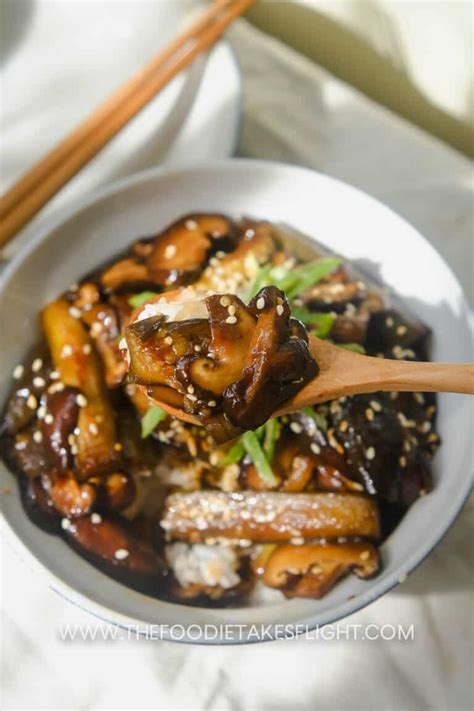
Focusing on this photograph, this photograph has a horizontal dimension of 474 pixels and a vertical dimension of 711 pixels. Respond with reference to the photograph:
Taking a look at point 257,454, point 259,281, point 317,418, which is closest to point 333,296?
point 259,281

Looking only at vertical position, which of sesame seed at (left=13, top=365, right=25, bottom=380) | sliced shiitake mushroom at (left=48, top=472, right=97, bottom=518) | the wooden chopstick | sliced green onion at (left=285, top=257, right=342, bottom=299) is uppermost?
the wooden chopstick

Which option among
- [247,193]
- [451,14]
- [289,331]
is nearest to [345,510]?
[289,331]

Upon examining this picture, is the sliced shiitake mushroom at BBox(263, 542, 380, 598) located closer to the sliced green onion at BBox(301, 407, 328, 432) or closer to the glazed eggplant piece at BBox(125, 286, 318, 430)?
the sliced green onion at BBox(301, 407, 328, 432)

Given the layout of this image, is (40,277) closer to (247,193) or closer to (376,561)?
(247,193)

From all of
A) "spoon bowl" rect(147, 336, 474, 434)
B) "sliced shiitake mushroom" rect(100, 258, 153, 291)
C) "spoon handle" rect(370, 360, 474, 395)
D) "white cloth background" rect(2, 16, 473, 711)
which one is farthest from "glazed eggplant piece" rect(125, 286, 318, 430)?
"white cloth background" rect(2, 16, 473, 711)

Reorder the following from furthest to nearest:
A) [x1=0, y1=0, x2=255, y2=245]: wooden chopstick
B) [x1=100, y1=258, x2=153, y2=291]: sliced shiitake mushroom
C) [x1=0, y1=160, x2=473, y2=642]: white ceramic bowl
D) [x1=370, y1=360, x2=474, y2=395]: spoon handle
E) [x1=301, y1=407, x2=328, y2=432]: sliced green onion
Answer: [x1=0, y1=0, x2=255, y2=245]: wooden chopstick < [x1=100, y1=258, x2=153, y2=291]: sliced shiitake mushroom < [x1=301, y1=407, x2=328, y2=432]: sliced green onion < [x1=0, y1=160, x2=473, y2=642]: white ceramic bowl < [x1=370, y1=360, x2=474, y2=395]: spoon handle

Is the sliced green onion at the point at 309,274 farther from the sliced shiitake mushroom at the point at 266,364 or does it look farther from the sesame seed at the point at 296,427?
the sliced shiitake mushroom at the point at 266,364
